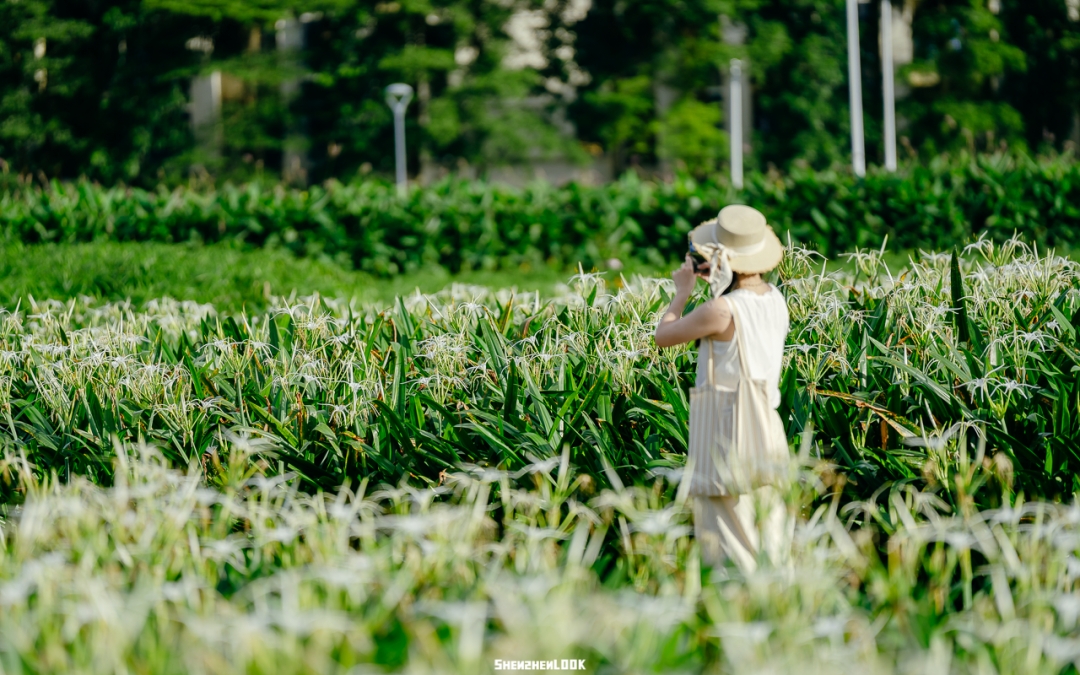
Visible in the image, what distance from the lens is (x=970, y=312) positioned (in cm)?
413

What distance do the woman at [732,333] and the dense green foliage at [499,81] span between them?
2296cm

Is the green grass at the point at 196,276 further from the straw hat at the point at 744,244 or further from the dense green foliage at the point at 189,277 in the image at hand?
the straw hat at the point at 744,244

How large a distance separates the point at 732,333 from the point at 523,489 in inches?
34.4

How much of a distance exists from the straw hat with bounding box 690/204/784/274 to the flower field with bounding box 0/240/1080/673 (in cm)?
59

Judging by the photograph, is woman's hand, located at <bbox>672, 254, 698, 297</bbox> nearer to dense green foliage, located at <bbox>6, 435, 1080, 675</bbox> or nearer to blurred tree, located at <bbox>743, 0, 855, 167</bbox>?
dense green foliage, located at <bbox>6, 435, 1080, 675</bbox>

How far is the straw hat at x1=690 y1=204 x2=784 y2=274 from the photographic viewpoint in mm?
2842

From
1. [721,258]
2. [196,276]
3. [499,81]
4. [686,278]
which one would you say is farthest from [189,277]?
[499,81]

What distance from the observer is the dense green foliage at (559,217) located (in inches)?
428

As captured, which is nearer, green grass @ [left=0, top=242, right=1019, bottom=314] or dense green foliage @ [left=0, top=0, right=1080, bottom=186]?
green grass @ [left=0, top=242, right=1019, bottom=314]

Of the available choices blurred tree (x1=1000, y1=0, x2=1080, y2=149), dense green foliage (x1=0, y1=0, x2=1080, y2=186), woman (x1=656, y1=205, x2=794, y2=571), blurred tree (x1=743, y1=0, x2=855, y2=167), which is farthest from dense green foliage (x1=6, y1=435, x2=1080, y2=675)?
blurred tree (x1=1000, y1=0, x2=1080, y2=149)

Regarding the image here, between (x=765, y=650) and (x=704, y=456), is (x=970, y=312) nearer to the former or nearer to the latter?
(x=704, y=456)

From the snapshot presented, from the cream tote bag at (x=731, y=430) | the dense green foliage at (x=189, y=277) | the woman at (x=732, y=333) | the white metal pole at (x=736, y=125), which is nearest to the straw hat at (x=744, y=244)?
the woman at (x=732, y=333)

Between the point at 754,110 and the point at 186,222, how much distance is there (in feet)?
69.9

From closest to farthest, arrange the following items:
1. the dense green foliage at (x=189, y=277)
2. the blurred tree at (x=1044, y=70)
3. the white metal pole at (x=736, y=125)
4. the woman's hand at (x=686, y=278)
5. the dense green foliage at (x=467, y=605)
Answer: the dense green foliage at (x=467, y=605) → the woman's hand at (x=686, y=278) → the dense green foliage at (x=189, y=277) → the white metal pole at (x=736, y=125) → the blurred tree at (x=1044, y=70)
